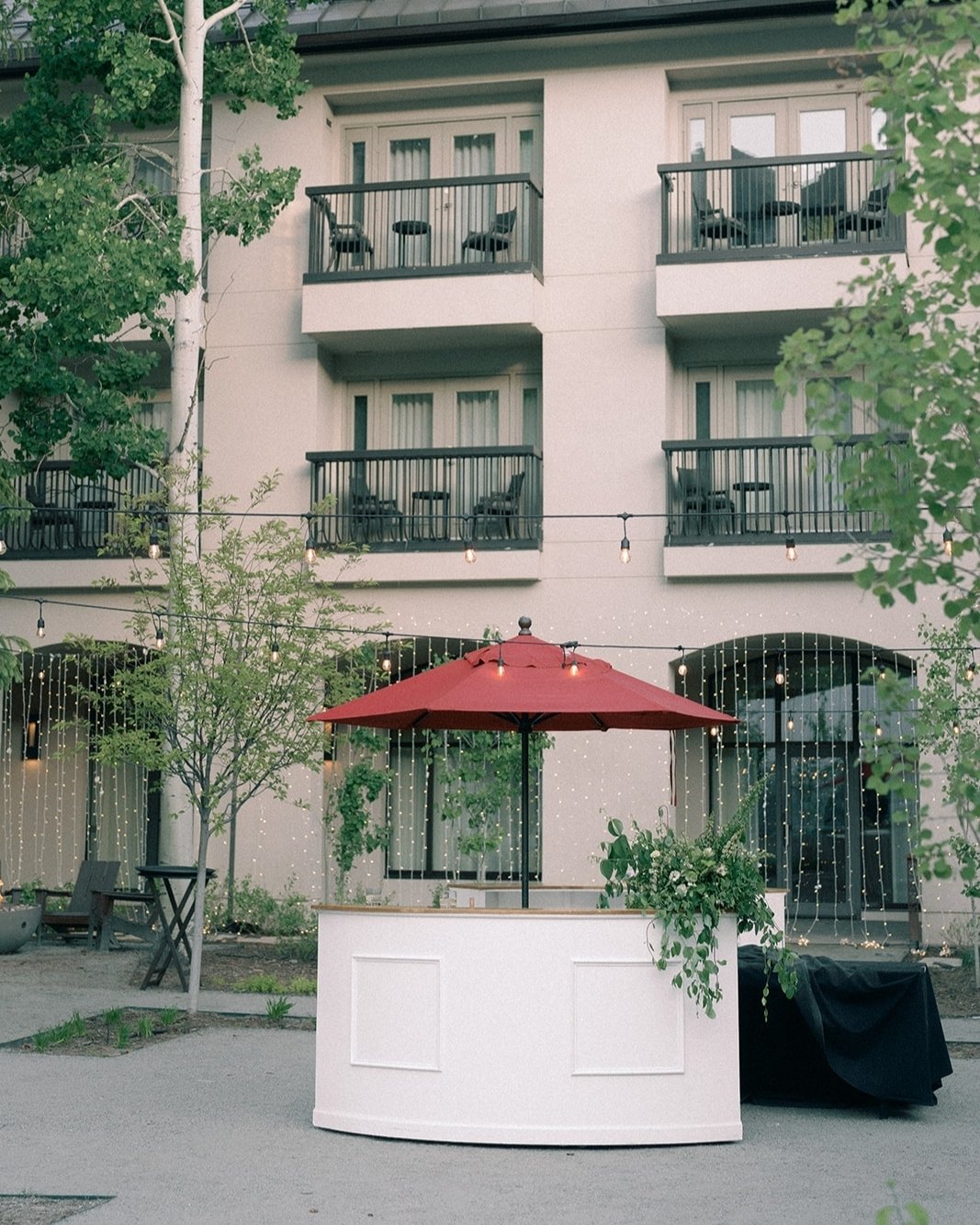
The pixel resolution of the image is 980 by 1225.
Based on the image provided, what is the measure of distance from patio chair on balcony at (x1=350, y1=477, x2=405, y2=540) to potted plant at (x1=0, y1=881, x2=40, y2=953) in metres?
6.06

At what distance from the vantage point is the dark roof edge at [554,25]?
67.5 ft

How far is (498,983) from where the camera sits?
8992 mm

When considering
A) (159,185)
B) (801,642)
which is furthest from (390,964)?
(159,185)

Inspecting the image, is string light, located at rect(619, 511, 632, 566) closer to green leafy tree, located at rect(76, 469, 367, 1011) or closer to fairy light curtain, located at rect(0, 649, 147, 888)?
green leafy tree, located at rect(76, 469, 367, 1011)

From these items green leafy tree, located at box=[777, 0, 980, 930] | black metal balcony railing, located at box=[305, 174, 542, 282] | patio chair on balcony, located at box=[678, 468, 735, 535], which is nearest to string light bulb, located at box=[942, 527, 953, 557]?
green leafy tree, located at box=[777, 0, 980, 930]

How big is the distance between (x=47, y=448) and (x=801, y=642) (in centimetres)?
983

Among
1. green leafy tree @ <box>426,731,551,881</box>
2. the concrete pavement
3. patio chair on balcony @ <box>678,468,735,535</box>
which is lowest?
the concrete pavement

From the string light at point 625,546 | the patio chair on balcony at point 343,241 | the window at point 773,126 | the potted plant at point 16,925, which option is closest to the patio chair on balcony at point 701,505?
the string light at point 625,546

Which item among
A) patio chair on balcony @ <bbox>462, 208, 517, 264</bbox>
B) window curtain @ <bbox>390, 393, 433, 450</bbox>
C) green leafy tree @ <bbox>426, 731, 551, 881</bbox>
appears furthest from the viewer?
window curtain @ <bbox>390, 393, 433, 450</bbox>

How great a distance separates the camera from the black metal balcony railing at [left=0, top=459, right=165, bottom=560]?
22.2 metres

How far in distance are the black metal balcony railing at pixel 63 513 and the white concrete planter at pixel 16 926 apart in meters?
5.06

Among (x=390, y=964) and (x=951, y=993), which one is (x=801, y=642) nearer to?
(x=951, y=993)

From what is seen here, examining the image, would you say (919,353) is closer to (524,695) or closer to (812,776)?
(524,695)

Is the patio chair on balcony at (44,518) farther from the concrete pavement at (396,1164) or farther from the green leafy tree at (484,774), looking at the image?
the concrete pavement at (396,1164)
